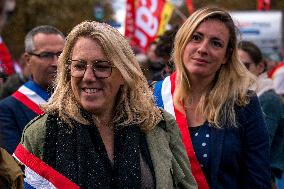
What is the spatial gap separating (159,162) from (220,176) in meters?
0.83

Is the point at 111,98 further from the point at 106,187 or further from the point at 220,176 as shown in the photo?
the point at 220,176

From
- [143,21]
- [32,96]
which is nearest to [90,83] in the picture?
[32,96]

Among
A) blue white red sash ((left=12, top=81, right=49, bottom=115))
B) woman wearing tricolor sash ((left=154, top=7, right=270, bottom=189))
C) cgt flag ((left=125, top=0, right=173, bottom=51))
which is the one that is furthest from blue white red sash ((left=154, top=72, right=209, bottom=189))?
cgt flag ((left=125, top=0, right=173, bottom=51))

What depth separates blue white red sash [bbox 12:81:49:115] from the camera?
4902mm

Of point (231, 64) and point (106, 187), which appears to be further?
point (231, 64)

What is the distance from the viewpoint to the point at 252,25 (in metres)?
29.2

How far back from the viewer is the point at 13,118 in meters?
4.74

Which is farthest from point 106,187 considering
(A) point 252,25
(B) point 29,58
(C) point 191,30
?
(A) point 252,25

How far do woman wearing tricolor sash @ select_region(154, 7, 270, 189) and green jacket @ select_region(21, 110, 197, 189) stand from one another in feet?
1.84

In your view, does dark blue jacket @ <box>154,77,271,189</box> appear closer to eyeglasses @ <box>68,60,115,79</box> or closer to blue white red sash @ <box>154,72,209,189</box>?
blue white red sash @ <box>154,72,209,189</box>

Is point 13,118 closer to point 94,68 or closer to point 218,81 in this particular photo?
point 218,81

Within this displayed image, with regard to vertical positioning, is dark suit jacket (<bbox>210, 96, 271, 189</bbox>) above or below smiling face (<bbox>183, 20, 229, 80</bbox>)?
below

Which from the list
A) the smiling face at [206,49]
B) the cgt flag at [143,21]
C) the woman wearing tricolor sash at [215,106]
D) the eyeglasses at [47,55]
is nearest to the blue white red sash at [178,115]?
the woman wearing tricolor sash at [215,106]

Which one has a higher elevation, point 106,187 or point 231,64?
point 231,64
